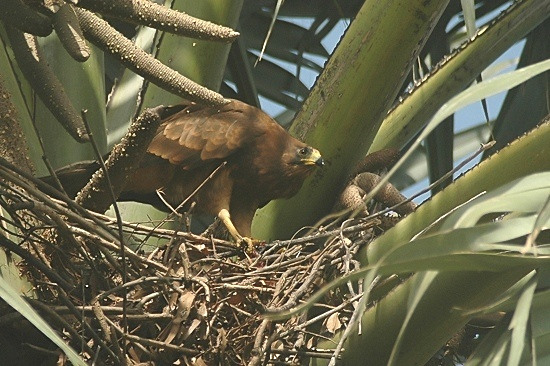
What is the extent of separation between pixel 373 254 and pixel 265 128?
1.54 meters

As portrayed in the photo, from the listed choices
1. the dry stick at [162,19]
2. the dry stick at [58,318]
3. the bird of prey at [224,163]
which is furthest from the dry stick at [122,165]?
the bird of prey at [224,163]

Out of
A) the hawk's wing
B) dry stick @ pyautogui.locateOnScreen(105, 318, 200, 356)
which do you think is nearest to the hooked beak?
the hawk's wing

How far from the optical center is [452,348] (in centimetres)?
336

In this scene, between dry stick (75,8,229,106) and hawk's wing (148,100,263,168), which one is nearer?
dry stick (75,8,229,106)

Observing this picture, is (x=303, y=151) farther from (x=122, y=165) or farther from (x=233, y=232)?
(x=122, y=165)

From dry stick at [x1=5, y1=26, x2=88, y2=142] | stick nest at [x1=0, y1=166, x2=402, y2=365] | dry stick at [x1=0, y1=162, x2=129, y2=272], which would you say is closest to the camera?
dry stick at [x1=5, y1=26, x2=88, y2=142]

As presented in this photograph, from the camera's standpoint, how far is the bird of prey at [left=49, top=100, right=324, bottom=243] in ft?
13.2

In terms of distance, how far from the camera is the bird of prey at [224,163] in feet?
13.2

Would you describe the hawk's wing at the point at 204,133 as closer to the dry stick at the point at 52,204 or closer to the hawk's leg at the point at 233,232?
the hawk's leg at the point at 233,232

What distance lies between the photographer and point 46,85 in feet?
7.65

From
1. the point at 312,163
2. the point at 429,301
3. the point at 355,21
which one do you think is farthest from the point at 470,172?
the point at 312,163

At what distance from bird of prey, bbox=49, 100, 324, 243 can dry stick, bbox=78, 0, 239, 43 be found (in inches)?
70.6

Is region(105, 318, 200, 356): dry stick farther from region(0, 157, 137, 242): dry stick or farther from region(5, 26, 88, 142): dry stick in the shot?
region(5, 26, 88, 142): dry stick

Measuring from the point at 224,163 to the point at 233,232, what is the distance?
382 millimetres
